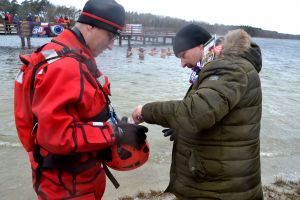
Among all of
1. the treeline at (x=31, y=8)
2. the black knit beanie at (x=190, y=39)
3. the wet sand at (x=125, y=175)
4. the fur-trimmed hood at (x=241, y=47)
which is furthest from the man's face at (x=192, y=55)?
the treeline at (x=31, y=8)

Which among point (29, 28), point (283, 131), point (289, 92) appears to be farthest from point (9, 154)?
A: point (29, 28)

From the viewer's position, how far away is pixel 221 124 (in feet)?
7.20

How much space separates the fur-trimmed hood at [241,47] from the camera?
7.45 feet

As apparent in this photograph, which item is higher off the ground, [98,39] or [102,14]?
[102,14]

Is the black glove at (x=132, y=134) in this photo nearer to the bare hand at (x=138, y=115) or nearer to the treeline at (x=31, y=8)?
the bare hand at (x=138, y=115)

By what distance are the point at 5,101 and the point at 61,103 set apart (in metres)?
10.9

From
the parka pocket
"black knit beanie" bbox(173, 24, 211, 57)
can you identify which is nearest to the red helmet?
the parka pocket

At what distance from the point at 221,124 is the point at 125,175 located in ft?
11.7

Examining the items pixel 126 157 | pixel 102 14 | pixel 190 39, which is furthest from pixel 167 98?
pixel 102 14

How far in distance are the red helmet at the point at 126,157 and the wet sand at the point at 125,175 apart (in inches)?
89.4

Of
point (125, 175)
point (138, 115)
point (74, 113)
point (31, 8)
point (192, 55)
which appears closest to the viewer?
point (74, 113)

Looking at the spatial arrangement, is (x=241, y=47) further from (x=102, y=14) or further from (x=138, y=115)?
(x=102, y=14)

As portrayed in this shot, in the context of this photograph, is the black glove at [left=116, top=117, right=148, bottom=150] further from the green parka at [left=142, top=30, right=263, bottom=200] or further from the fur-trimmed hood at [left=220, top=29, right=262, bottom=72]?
the fur-trimmed hood at [left=220, top=29, right=262, bottom=72]

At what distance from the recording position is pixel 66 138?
1892 mm
